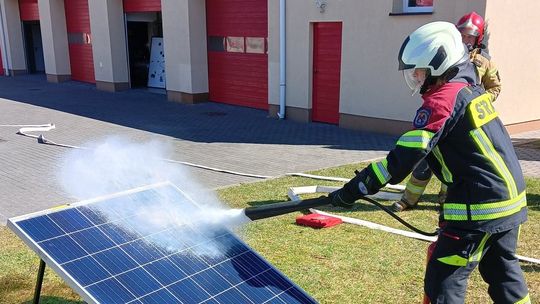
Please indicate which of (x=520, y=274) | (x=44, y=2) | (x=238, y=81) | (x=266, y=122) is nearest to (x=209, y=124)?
(x=266, y=122)

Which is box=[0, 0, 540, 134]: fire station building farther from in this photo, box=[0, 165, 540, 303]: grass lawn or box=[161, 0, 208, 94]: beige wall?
box=[0, 165, 540, 303]: grass lawn

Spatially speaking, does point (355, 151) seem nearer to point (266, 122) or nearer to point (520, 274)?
point (266, 122)

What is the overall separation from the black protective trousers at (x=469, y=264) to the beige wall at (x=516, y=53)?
7335 mm

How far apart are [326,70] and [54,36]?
14954 millimetres

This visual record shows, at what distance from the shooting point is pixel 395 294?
407 centimetres

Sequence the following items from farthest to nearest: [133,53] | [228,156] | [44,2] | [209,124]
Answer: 1. [44,2]
2. [133,53]
3. [209,124]
4. [228,156]

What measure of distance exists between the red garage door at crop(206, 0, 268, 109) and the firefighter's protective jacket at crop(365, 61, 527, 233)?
38.3 feet

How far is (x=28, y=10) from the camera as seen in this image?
2506cm

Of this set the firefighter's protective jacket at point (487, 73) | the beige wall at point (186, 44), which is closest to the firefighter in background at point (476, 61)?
the firefighter's protective jacket at point (487, 73)

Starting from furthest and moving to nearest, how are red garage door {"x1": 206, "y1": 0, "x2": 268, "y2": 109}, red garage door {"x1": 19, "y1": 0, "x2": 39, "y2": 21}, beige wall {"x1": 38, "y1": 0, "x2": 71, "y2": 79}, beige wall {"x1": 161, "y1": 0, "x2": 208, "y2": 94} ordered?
red garage door {"x1": 19, "y1": 0, "x2": 39, "y2": 21} < beige wall {"x1": 38, "y1": 0, "x2": 71, "y2": 79} < beige wall {"x1": 161, "y1": 0, "x2": 208, "y2": 94} < red garage door {"x1": 206, "y1": 0, "x2": 268, "y2": 109}

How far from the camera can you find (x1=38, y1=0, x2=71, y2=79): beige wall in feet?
71.7

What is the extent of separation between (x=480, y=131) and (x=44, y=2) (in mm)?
22986

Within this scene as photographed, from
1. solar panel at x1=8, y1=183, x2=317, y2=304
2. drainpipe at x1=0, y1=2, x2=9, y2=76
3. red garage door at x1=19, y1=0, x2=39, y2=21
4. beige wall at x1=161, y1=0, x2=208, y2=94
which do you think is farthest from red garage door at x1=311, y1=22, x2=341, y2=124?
drainpipe at x1=0, y1=2, x2=9, y2=76

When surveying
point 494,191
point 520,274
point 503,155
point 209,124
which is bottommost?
point 209,124
